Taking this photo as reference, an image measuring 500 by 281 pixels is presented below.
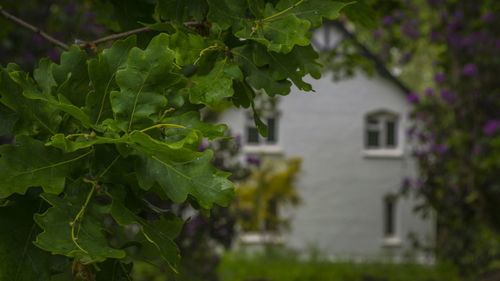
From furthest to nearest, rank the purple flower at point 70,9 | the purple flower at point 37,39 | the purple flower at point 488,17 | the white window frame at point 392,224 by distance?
the white window frame at point 392,224 < the purple flower at point 488,17 < the purple flower at point 70,9 < the purple flower at point 37,39

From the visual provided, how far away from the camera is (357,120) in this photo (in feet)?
51.1

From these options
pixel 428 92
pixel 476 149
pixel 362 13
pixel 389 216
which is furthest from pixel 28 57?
pixel 389 216

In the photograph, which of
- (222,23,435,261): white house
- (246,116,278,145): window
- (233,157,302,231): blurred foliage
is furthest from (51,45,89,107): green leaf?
(246,116,278,145): window

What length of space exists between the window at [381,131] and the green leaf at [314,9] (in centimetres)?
1502

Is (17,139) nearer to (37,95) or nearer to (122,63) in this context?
(37,95)

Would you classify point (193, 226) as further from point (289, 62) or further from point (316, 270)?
point (316, 270)

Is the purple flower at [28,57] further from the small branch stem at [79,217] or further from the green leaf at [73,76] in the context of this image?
the small branch stem at [79,217]

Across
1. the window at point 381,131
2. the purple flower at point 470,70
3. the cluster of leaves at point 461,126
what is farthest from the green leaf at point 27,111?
the window at point 381,131

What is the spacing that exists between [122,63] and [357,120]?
14.9 meters

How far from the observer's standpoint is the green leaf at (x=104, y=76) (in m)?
0.99

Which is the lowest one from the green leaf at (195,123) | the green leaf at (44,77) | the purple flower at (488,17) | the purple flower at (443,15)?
Answer: the green leaf at (195,123)

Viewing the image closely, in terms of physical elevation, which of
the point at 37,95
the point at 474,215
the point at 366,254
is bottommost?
the point at 366,254

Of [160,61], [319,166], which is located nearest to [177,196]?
[160,61]

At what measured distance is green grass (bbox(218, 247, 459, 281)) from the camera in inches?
362
